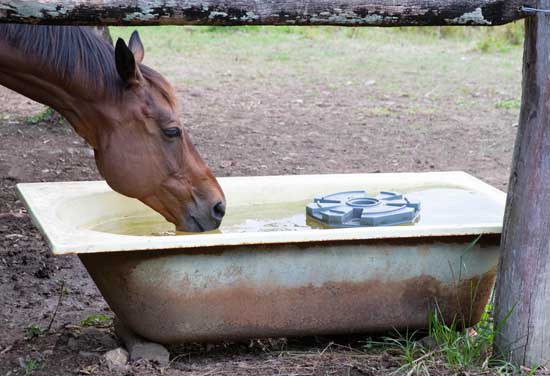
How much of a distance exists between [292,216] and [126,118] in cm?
86

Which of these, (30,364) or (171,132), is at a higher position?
(171,132)

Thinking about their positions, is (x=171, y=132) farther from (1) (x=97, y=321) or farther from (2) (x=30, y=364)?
(2) (x=30, y=364)

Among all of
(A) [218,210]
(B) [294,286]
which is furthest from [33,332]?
(B) [294,286]

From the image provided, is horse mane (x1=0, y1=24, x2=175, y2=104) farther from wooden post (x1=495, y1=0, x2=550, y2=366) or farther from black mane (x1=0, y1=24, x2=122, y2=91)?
wooden post (x1=495, y1=0, x2=550, y2=366)

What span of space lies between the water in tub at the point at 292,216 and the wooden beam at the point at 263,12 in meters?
1.15

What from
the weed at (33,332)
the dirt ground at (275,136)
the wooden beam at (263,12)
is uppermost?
the wooden beam at (263,12)

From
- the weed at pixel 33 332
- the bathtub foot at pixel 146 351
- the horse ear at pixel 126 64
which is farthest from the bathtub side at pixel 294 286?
the horse ear at pixel 126 64

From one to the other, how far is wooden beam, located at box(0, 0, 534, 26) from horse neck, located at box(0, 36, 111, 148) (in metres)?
1.19

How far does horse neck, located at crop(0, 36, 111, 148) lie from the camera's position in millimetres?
3666

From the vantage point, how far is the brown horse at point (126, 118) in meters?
3.71

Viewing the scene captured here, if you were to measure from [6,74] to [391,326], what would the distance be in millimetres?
1875

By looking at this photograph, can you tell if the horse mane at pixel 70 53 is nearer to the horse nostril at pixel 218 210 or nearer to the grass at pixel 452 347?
the horse nostril at pixel 218 210

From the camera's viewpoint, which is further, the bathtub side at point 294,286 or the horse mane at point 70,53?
the horse mane at point 70,53

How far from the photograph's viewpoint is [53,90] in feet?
12.3
